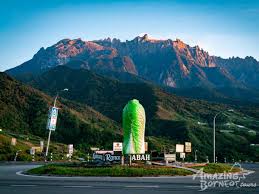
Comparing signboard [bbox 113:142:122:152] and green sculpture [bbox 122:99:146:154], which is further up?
green sculpture [bbox 122:99:146:154]

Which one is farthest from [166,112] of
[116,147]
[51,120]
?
[116,147]

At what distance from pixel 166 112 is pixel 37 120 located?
57.1m

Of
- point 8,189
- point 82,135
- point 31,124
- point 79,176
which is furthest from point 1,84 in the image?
point 8,189

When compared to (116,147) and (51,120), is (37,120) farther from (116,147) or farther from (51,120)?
(116,147)

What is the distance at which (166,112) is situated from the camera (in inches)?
5733

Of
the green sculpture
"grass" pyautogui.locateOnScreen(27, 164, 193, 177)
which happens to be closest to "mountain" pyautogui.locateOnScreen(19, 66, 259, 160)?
the green sculpture

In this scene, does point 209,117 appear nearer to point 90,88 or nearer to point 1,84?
point 90,88

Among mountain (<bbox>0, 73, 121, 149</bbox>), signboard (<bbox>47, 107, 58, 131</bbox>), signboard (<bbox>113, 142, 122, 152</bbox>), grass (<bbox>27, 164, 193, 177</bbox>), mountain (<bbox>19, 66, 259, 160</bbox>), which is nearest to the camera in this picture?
grass (<bbox>27, 164, 193, 177</bbox>)

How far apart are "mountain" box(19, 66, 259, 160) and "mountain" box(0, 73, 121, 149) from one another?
13171 millimetres

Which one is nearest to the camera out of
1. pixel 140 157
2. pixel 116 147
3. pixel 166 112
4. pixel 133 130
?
pixel 140 157

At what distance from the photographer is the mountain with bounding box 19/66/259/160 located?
390 feet

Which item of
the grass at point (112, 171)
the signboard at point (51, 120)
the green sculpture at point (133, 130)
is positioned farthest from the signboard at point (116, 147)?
the signboard at point (51, 120)

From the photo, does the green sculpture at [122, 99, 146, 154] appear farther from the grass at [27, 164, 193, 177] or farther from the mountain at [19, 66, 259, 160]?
the mountain at [19, 66, 259, 160]

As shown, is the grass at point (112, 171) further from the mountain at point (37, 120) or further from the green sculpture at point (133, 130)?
the mountain at point (37, 120)
